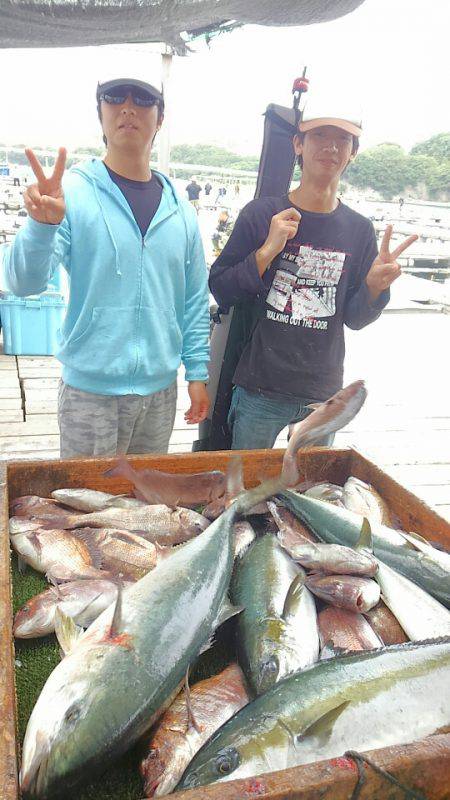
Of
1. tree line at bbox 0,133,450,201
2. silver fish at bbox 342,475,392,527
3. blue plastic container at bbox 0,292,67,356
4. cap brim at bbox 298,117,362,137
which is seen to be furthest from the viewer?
tree line at bbox 0,133,450,201

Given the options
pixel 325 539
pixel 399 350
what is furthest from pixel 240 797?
pixel 399 350

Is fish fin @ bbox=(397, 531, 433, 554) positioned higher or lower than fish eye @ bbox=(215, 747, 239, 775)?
lower

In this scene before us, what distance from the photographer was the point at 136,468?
86.9 inches

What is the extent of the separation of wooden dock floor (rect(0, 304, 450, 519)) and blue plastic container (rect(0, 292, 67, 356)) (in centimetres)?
16

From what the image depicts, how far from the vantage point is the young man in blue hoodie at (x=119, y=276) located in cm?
230

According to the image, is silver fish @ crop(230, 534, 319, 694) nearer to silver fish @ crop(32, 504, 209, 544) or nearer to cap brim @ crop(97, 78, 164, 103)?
silver fish @ crop(32, 504, 209, 544)

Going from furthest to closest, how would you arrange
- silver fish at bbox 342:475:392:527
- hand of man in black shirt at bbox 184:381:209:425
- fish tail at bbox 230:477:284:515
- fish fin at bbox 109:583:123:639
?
hand of man in black shirt at bbox 184:381:209:425 → silver fish at bbox 342:475:392:527 → fish tail at bbox 230:477:284:515 → fish fin at bbox 109:583:123:639

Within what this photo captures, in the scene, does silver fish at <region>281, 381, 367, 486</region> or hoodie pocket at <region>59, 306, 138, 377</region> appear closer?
silver fish at <region>281, 381, 367, 486</region>

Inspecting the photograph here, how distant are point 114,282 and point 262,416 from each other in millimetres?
994

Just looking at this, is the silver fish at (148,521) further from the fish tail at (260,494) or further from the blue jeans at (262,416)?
the blue jeans at (262,416)

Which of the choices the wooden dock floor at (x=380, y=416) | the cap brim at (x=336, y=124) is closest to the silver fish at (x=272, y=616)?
the wooden dock floor at (x=380, y=416)

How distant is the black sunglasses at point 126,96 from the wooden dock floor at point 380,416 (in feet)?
6.95

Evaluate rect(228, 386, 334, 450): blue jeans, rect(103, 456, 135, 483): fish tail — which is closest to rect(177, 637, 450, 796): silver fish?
rect(103, 456, 135, 483): fish tail

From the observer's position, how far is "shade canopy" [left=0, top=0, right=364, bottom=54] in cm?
329
